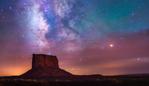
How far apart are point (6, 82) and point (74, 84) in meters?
2.20

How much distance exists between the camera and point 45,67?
107m

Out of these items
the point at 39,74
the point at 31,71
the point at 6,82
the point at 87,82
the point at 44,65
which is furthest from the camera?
the point at 44,65

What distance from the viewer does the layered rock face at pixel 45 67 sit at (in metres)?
98.3

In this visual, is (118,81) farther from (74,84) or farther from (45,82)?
(45,82)

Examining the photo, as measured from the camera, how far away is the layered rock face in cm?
9830

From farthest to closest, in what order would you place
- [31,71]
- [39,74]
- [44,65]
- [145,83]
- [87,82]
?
[44,65] → [31,71] → [39,74] → [87,82] → [145,83]

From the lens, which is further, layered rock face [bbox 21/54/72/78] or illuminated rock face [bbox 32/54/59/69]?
illuminated rock face [bbox 32/54/59/69]

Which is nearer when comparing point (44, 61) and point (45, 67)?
point (45, 67)

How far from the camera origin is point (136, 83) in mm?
6625

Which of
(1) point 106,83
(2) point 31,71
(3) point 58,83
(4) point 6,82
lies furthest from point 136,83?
(2) point 31,71

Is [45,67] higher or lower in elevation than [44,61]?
lower

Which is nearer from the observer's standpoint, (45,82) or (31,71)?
(45,82)

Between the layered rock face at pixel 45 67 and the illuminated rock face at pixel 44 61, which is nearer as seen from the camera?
the layered rock face at pixel 45 67

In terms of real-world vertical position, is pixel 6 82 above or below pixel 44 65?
below
